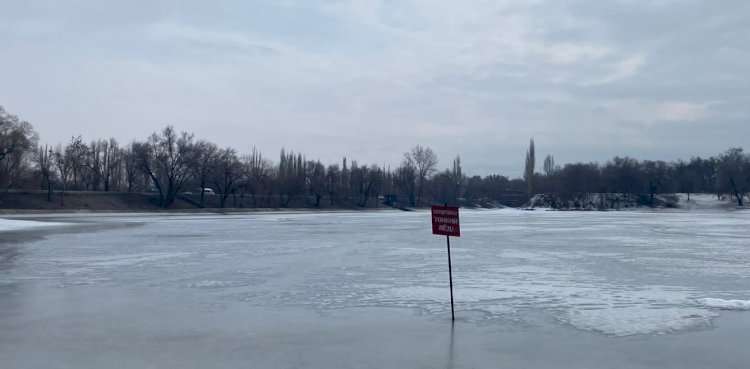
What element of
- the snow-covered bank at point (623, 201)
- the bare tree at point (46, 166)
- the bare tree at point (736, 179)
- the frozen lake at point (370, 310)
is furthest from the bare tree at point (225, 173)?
the bare tree at point (736, 179)

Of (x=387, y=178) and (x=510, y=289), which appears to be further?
(x=387, y=178)

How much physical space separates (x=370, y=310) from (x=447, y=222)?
2.08 m

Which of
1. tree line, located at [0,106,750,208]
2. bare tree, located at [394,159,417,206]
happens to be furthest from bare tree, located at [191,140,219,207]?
bare tree, located at [394,159,417,206]

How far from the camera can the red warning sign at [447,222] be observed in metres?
11.3

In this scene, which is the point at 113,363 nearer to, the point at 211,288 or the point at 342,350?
the point at 342,350

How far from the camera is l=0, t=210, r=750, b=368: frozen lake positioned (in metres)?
8.26

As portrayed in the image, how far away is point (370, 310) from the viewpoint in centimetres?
1162

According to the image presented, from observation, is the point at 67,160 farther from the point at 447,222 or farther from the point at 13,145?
the point at 447,222

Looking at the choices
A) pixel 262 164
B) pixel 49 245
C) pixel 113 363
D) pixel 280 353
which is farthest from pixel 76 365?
pixel 262 164

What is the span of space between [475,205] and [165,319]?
134 m

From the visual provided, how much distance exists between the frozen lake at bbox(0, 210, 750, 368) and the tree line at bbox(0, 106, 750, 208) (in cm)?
5969

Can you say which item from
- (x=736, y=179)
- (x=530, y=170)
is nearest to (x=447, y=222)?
(x=736, y=179)

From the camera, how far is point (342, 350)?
8.54 m

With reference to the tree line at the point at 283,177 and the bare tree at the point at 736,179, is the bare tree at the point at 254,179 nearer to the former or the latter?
the tree line at the point at 283,177
